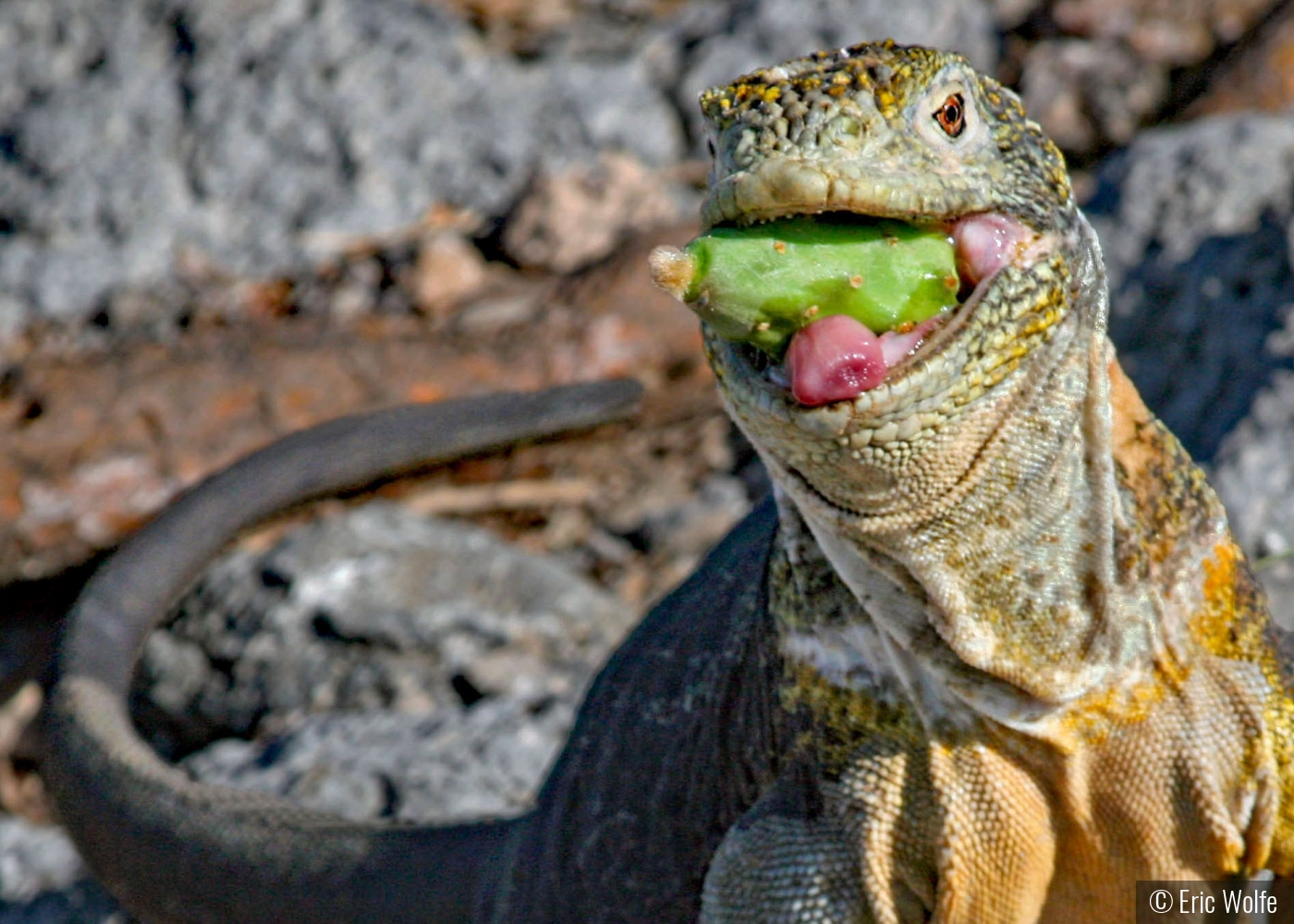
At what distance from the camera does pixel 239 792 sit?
13.7 ft

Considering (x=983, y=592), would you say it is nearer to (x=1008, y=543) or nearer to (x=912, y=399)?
(x=1008, y=543)

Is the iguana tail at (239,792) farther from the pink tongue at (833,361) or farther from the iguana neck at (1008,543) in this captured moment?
the pink tongue at (833,361)

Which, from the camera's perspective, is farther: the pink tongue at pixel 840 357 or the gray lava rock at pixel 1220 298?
the gray lava rock at pixel 1220 298

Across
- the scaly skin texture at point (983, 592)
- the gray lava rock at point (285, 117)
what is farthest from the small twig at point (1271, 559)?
the gray lava rock at point (285, 117)

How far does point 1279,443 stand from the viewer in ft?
13.3

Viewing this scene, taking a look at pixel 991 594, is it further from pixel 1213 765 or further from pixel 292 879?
pixel 292 879

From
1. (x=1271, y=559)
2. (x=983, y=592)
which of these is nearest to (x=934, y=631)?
(x=983, y=592)

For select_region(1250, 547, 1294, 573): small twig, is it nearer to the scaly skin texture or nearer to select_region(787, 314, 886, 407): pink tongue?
the scaly skin texture

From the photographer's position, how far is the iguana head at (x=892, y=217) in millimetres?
2113

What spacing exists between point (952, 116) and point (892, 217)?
0.75ft

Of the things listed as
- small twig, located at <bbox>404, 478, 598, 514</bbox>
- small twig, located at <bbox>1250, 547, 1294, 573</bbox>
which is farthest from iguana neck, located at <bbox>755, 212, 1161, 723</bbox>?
small twig, located at <bbox>404, 478, 598, 514</bbox>

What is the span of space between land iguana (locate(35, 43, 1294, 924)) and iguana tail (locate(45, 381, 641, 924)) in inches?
13.2

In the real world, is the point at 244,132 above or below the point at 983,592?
below

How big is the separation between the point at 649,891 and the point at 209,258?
3.68m
